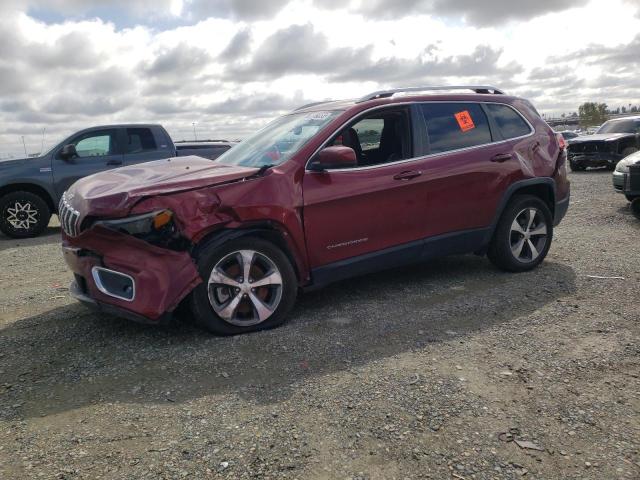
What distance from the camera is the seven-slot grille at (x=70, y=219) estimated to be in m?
3.84

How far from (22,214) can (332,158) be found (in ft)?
24.1

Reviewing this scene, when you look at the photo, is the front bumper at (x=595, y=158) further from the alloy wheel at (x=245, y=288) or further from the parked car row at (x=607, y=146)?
the alloy wheel at (x=245, y=288)

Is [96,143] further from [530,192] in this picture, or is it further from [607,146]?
[607,146]

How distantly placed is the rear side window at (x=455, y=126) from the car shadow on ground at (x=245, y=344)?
135 centimetres

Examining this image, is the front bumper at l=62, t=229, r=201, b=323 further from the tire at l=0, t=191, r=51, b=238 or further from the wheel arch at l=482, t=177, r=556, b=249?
the tire at l=0, t=191, r=51, b=238

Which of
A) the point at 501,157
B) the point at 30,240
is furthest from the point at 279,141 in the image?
the point at 30,240

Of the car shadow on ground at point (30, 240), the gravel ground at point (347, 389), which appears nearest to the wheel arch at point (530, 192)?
the gravel ground at point (347, 389)

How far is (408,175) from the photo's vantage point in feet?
15.4

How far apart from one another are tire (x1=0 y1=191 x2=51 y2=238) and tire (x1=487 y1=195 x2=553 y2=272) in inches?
302

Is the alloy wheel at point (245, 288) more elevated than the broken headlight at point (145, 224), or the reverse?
the broken headlight at point (145, 224)

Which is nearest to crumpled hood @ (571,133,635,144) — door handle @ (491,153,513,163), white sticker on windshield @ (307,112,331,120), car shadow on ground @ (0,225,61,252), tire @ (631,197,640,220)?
tire @ (631,197,640,220)

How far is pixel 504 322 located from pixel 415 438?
6.01 ft

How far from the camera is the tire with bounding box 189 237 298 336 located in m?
3.84

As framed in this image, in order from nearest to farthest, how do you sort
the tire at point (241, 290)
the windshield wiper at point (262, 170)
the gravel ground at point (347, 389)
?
the gravel ground at point (347, 389) → the tire at point (241, 290) → the windshield wiper at point (262, 170)
